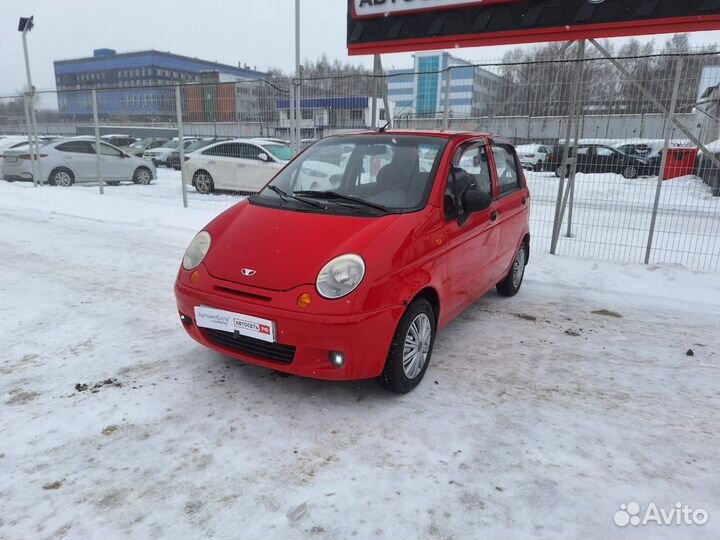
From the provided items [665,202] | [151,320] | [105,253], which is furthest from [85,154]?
[665,202]

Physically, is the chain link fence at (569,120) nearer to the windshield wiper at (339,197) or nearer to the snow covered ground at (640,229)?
the snow covered ground at (640,229)

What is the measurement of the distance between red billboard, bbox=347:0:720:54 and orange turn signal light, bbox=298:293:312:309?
6508mm

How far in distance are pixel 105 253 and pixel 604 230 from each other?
8196mm

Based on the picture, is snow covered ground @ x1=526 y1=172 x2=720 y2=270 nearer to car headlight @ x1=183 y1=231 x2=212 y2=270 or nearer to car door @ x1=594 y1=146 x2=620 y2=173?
car door @ x1=594 y1=146 x2=620 y2=173

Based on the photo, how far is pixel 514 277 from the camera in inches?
222

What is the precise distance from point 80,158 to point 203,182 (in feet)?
14.0

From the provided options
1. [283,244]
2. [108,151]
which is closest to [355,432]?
[283,244]

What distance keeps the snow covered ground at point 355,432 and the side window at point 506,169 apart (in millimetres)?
1291

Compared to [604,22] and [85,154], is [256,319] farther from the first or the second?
[85,154]

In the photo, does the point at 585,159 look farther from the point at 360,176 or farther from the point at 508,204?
the point at 360,176

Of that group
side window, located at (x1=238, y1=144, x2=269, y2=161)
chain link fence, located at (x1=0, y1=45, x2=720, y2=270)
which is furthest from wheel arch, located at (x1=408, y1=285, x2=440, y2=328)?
side window, located at (x1=238, y1=144, x2=269, y2=161)

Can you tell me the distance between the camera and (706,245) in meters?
8.00

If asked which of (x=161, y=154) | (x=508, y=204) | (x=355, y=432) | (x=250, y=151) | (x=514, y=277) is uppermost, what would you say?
(x=250, y=151)

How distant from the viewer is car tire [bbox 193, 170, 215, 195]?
42.5ft
